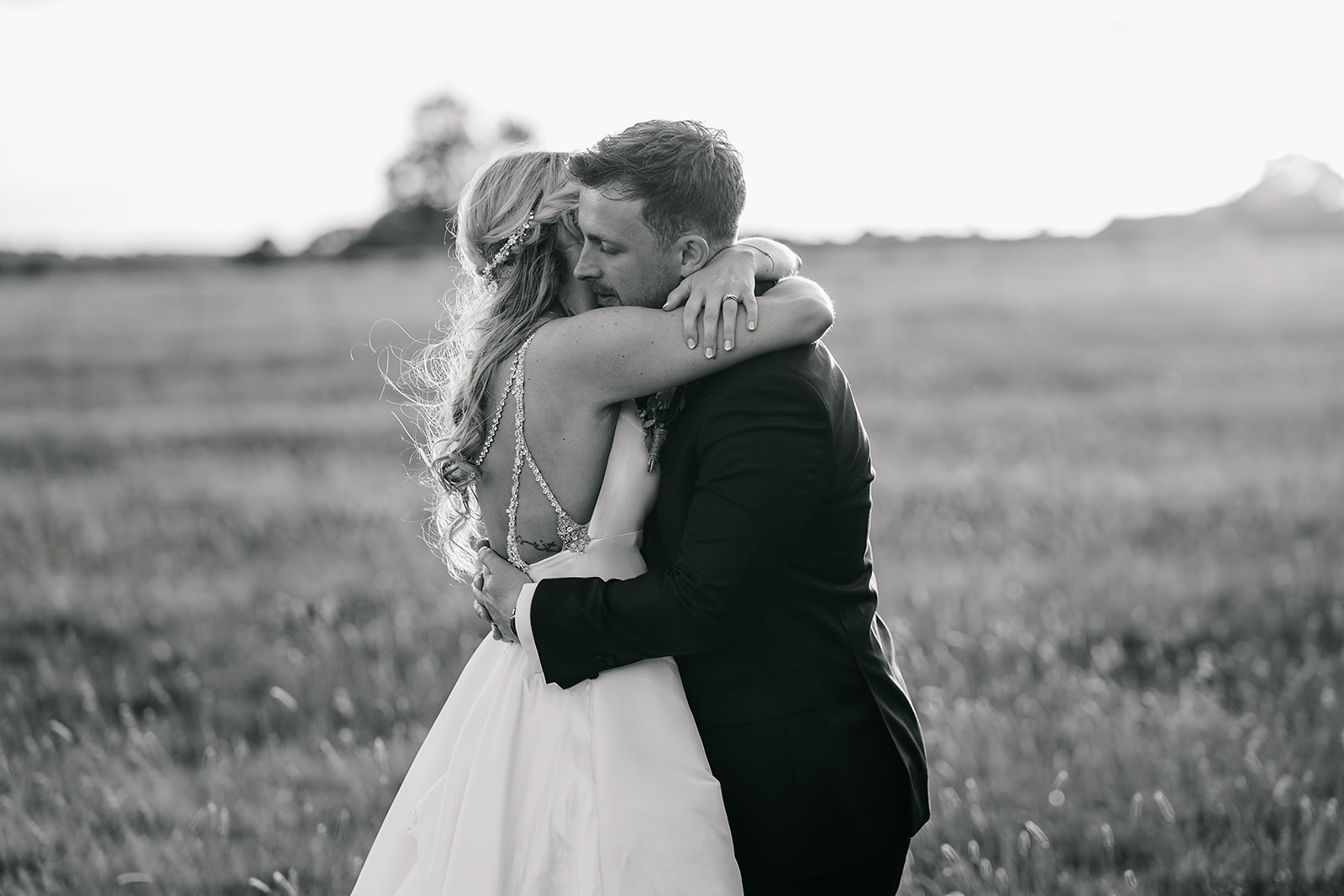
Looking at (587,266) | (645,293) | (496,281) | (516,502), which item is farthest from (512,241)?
(516,502)

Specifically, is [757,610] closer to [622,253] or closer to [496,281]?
[622,253]

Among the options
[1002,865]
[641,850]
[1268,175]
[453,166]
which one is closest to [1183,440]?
[1002,865]

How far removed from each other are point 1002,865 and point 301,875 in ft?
8.19

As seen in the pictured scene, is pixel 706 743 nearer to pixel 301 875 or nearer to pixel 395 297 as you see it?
pixel 301 875

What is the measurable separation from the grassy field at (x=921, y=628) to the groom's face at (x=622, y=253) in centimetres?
233

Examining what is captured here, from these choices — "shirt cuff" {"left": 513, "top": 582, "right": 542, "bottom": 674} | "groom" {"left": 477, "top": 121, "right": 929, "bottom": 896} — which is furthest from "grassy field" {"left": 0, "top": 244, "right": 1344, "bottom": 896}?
"shirt cuff" {"left": 513, "top": 582, "right": 542, "bottom": 674}

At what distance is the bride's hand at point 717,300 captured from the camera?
2469mm

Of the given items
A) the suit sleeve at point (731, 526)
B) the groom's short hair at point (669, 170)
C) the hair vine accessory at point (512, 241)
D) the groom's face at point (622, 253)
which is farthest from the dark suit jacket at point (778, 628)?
the hair vine accessory at point (512, 241)

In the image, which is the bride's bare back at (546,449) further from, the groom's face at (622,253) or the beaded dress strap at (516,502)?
the groom's face at (622,253)

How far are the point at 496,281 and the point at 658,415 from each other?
21.2 inches

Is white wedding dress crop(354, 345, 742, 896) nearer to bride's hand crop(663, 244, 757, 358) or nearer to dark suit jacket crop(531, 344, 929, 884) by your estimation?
dark suit jacket crop(531, 344, 929, 884)

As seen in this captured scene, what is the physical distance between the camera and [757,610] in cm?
248

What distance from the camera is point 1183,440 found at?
36.8ft

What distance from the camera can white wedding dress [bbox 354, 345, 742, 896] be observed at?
252 centimetres
